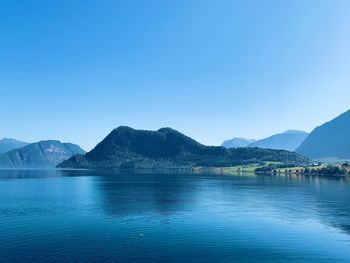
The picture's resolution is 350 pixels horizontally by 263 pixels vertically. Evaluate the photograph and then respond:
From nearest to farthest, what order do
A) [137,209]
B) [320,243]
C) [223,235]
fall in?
[320,243] → [223,235] → [137,209]

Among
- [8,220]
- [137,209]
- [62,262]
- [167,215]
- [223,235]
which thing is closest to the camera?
[62,262]

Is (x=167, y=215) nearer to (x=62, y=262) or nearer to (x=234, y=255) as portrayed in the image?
(x=234, y=255)

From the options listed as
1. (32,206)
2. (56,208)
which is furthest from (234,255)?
(32,206)

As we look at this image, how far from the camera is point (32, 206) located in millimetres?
138125

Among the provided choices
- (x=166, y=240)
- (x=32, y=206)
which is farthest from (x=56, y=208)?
(x=166, y=240)

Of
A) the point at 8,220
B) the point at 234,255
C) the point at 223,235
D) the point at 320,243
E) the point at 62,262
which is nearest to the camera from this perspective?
the point at 62,262

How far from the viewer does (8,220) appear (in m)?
106

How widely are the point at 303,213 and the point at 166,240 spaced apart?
64.8m

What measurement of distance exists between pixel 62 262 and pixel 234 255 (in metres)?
35.3

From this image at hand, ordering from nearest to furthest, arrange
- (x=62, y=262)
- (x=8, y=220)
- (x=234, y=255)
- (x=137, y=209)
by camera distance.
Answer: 1. (x=62, y=262)
2. (x=234, y=255)
3. (x=8, y=220)
4. (x=137, y=209)

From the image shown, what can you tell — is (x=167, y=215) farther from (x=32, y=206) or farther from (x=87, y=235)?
(x=32, y=206)

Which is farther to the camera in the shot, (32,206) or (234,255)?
(32,206)

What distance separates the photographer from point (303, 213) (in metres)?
126

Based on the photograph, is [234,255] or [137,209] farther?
[137,209]
